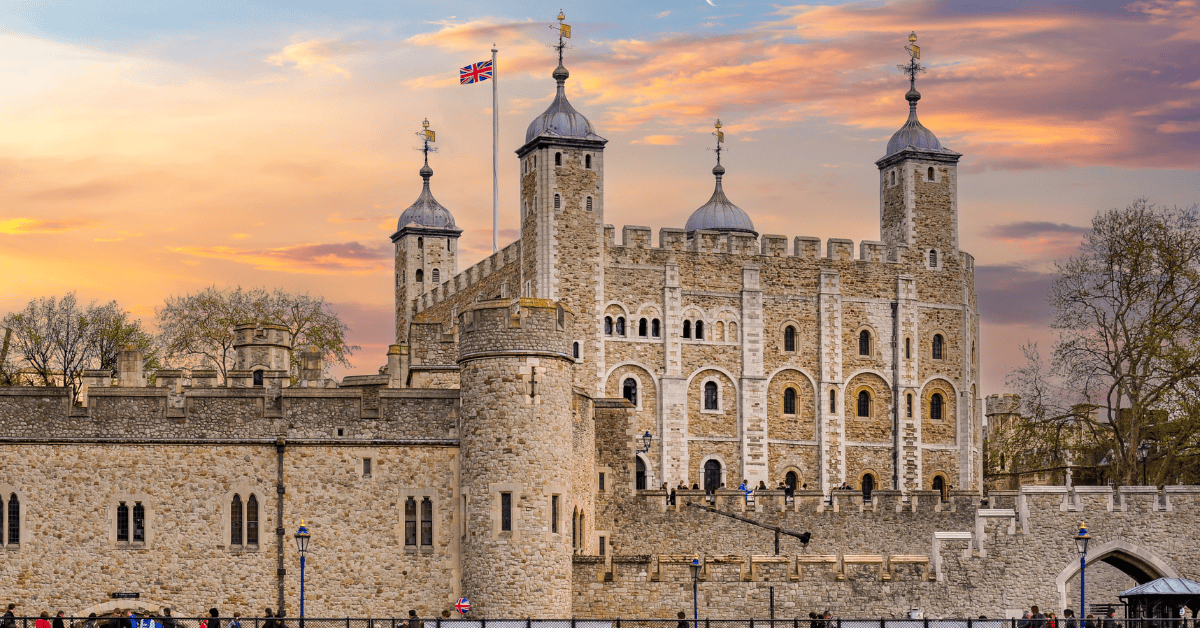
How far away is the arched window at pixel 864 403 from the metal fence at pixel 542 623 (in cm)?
3037

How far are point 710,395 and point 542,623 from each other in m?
33.8

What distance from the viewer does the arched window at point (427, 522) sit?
3997cm

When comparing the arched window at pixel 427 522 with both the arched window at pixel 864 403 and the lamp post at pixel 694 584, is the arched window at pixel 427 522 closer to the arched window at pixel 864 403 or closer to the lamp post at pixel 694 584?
the lamp post at pixel 694 584

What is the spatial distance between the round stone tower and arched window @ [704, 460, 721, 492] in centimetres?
2932

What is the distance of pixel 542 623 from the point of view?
120 feet

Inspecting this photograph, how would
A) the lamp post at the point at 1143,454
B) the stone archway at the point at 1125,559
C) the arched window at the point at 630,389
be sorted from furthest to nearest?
the arched window at the point at 630,389 → the lamp post at the point at 1143,454 → the stone archway at the point at 1125,559

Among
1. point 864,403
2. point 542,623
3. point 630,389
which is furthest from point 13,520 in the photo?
point 864,403

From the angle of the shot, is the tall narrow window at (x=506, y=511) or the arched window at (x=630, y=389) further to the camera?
the arched window at (x=630, y=389)

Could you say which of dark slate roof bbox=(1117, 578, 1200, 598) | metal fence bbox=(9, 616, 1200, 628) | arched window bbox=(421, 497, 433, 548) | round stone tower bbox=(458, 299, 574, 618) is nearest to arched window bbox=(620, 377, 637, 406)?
metal fence bbox=(9, 616, 1200, 628)

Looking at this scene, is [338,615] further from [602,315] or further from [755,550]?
[602,315]

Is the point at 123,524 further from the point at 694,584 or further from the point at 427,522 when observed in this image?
the point at 694,584

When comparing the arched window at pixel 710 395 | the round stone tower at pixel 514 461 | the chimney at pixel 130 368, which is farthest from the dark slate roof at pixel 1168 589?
the arched window at pixel 710 395

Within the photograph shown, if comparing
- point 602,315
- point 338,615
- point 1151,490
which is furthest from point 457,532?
point 602,315

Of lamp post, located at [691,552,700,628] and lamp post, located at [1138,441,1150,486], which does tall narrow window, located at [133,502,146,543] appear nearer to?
lamp post, located at [691,552,700,628]
